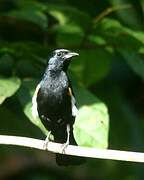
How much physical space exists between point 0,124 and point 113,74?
0.83 meters

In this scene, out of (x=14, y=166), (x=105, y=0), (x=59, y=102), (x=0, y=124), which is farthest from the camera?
(x=14, y=166)

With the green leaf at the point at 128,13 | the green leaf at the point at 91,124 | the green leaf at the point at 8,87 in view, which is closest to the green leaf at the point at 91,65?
the green leaf at the point at 128,13

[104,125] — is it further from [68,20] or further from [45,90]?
[68,20]

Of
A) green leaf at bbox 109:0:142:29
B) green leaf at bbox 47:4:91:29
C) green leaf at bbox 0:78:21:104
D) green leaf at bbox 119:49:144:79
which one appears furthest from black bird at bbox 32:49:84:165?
green leaf at bbox 109:0:142:29

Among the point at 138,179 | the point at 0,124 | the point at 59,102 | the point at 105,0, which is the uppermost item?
the point at 105,0

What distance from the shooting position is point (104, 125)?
3.35m

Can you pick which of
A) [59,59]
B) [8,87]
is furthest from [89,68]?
[8,87]

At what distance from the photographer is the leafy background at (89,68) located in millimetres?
3494

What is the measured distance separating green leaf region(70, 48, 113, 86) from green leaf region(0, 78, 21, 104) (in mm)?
694

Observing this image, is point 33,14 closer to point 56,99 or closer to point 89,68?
point 89,68

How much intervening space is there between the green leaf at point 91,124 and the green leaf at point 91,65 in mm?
576

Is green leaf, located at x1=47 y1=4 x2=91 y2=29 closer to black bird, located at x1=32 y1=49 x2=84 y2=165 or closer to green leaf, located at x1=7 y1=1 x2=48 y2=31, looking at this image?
green leaf, located at x1=7 y1=1 x2=48 y2=31

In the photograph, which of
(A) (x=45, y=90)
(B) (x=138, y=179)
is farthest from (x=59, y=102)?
(B) (x=138, y=179)

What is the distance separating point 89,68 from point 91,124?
2.84 ft
